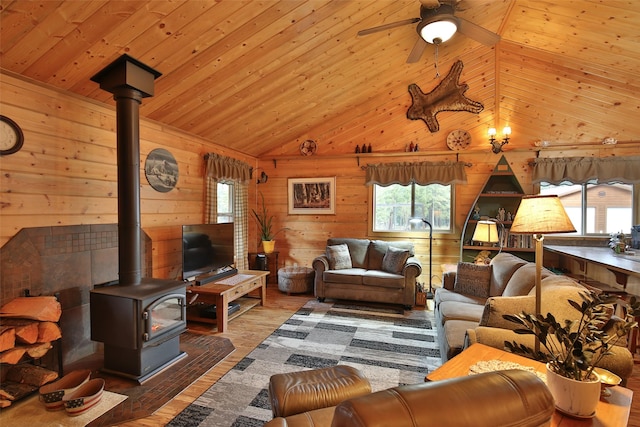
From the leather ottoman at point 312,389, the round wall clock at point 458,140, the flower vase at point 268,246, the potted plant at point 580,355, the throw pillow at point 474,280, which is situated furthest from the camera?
the flower vase at point 268,246

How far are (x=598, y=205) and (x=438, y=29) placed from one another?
13.9ft

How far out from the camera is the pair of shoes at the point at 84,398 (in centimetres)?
203

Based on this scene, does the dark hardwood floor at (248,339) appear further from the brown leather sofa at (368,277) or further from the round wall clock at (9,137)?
the round wall clock at (9,137)

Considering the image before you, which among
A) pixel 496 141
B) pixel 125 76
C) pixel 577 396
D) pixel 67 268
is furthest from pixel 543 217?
pixel 496 141

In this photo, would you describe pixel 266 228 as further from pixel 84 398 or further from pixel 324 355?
pixel 84 398

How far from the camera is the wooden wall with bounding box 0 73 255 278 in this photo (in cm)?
235

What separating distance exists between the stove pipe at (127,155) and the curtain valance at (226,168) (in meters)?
1.72

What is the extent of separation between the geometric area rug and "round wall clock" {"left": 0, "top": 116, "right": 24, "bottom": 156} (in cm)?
232

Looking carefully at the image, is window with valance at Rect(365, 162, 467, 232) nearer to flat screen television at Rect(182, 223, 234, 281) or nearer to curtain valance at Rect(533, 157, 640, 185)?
curtain valance at Rect(533, 157, 640, 185)

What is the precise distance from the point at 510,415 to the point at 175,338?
9.27 ft

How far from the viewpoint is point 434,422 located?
62 cm

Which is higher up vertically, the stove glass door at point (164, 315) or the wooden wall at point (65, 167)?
the wooden wall at point (65, 167)

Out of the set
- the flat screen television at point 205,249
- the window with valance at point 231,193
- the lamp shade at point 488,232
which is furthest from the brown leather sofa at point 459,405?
the window with valance at point 231,193

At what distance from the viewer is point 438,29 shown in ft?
9.00
